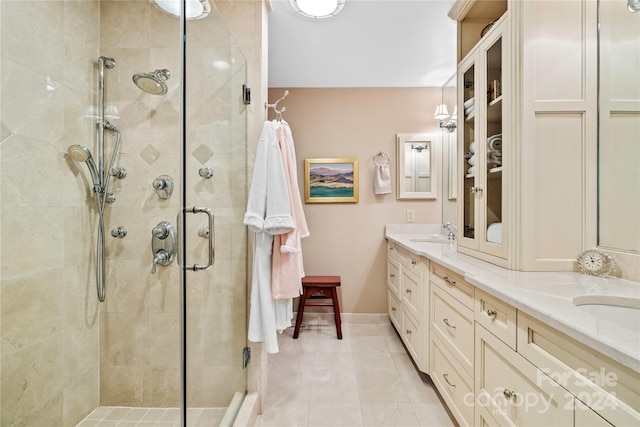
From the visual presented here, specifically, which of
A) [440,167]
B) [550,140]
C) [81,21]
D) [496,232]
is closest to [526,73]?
[550,140]

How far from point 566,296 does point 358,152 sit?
2.27 metres

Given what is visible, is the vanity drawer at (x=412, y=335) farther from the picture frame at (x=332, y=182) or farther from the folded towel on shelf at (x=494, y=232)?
the picture frame at (x=332, y=182)

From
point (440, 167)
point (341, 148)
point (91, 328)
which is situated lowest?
point (91, 328)

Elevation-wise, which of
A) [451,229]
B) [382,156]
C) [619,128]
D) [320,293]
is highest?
[382,156]

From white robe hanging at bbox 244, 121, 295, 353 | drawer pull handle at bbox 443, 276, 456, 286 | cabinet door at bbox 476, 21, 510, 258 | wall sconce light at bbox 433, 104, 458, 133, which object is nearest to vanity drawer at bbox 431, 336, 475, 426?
drawer pull handle at bbox 443, 276, 456, 286

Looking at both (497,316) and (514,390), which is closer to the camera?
(514,390)

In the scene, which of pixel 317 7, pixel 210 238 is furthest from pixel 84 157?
pixel 317 7

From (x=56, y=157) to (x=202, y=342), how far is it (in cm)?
103

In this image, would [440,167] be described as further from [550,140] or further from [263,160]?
[263,160]

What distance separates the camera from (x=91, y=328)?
1.34m

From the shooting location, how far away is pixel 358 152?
9.60 feet

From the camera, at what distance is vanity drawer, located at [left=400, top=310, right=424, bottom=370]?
1.84m

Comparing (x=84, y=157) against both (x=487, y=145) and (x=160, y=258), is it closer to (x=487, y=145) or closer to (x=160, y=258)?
(x=160, y=258)

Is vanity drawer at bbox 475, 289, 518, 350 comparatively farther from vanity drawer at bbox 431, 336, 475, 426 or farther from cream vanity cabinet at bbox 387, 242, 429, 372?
cream vanity cabinet at bbox 387, 242, 429, 372
